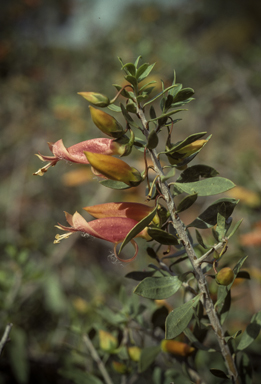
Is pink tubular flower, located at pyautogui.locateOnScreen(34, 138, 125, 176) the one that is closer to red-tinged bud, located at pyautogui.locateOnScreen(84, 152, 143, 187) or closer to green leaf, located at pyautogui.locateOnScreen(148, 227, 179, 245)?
red-tinged bud, located at pyautogui.locateOnScreen(84, 152, 143, 187)

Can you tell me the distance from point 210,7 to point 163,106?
31.3 ft

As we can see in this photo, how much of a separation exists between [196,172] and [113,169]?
5.6 inches

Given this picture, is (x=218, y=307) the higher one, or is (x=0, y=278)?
(x=218, y=307)

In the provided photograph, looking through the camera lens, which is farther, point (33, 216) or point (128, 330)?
point (33, 216)

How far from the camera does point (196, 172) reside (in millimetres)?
499

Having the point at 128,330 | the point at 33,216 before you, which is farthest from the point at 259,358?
the point at 33,216

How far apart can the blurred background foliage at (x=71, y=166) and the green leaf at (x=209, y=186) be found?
1.27ft

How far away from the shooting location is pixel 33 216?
2.81 meters

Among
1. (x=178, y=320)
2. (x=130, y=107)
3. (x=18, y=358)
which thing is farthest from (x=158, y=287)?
(x=18, y=358)

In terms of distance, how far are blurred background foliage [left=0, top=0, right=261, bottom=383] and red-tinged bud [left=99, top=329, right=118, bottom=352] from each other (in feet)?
0.22

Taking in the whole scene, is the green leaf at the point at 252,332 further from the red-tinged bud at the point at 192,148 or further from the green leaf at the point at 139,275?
the red-tinged bud at the point at 192,148

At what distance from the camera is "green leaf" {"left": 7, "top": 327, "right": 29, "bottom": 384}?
3.07ft

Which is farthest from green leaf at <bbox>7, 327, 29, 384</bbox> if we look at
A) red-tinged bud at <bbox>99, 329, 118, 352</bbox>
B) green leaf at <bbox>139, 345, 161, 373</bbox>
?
green leaf at <bbox>139, 345, 161, 373</bbox>

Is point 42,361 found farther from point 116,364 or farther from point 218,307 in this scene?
point 218,307
